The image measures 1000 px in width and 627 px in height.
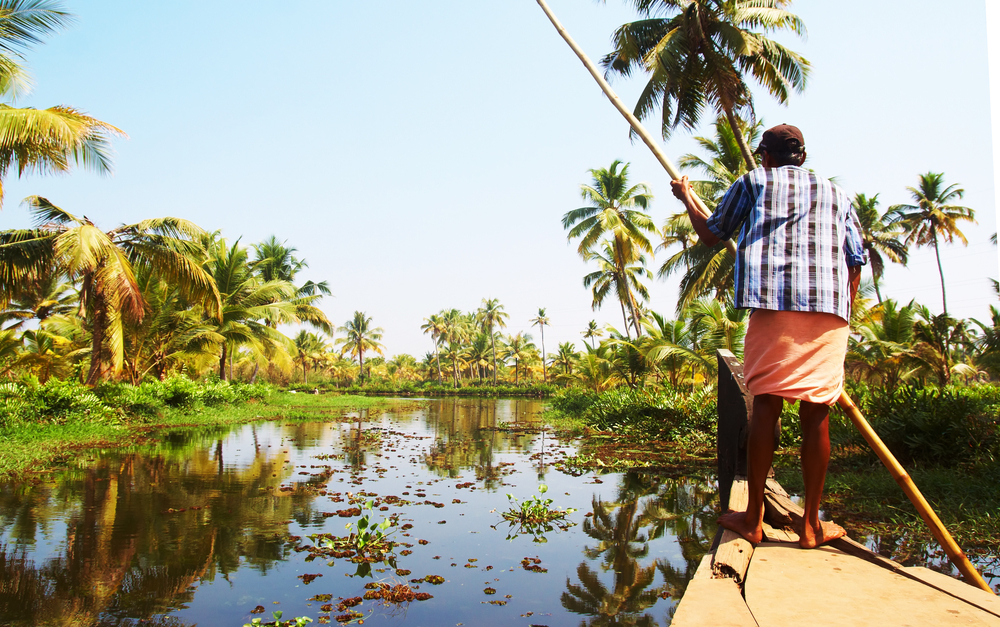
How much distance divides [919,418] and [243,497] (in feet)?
27.6

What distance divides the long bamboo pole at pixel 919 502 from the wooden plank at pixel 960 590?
0.24m

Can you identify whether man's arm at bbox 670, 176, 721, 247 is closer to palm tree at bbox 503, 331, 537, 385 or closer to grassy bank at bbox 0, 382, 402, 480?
grassy bank at bbox 0, 382, 402, 480

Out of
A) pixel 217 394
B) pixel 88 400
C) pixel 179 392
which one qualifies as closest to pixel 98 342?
pixel 88 400

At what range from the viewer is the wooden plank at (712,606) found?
143 cm

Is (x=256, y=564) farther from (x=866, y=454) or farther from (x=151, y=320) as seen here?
(x=151, y=320)

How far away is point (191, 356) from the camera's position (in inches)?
791

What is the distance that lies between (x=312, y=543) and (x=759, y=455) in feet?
14.2

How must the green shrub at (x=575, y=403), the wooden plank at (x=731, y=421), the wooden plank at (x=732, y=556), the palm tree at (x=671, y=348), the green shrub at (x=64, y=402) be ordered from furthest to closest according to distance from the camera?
the green shrub at (x=575, y=403) → the palm tree at (x=671, y=348) → the green shrub at (x=64, y=402) → the wooden plank at (x=731, y=421) → the wooden plank at (x=732, y=556)

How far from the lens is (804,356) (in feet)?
6.82

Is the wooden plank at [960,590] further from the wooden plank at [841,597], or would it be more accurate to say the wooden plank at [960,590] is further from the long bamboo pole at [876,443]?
the long bamboo pole at [876,443]

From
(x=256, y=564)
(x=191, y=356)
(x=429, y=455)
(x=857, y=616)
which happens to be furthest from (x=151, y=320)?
(x=857, y=616)

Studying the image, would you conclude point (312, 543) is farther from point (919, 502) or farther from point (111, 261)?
point (111, 261)

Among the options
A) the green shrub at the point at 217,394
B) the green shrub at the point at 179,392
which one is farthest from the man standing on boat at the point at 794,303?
the green shrub at the point at 217,394

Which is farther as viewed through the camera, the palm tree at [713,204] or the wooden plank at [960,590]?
the palm tree at [713,204]
